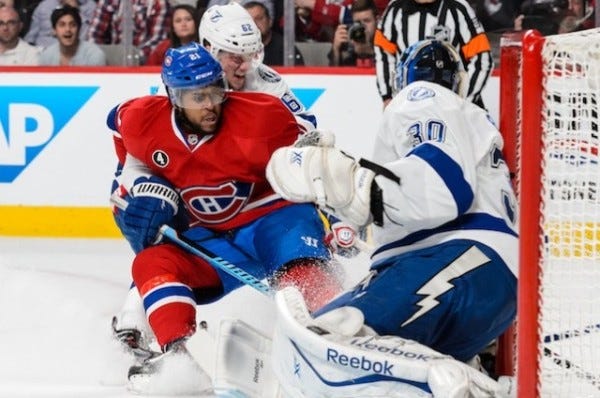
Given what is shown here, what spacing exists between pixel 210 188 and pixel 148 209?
20 cm

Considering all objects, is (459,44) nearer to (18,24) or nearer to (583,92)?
(18,24)

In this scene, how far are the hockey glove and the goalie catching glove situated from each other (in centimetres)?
96

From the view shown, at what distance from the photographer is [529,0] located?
5668mm

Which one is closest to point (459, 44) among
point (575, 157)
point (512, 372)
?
point (512, 372)

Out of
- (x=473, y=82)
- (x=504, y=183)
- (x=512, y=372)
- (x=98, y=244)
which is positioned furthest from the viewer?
(x=98, y=244)

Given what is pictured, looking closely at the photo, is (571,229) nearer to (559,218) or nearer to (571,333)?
(559,218)

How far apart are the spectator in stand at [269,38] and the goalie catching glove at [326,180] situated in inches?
120

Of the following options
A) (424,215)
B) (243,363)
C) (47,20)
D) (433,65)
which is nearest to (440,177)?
(424,215)

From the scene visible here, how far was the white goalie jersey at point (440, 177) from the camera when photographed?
2.81 metres

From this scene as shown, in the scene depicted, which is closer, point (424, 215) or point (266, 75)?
point (424, 215)

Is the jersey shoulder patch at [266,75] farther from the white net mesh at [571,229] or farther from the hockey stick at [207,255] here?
the white net mesh at [571,229]

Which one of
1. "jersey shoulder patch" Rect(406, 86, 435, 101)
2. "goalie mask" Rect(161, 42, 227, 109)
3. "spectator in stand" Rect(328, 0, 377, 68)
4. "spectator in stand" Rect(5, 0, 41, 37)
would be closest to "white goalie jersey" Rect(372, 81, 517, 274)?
"jersey shoulder patch" Rect(406, 86, 435, 101)

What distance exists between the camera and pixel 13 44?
6.04m

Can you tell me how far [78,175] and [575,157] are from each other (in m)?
3.46
